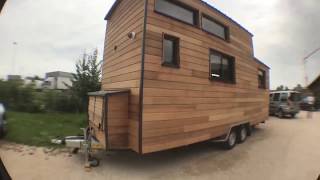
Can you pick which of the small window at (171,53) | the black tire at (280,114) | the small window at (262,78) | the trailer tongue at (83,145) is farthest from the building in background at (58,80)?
the black tire at (280,114)

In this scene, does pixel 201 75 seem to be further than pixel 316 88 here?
Yes

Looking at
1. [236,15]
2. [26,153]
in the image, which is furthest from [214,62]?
[26,153]

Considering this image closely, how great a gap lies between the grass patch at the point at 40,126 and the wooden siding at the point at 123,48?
115mm

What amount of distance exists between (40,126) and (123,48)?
10.1 inches

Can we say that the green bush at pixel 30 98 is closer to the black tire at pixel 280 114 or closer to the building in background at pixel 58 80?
the building in background at pixel 58 80

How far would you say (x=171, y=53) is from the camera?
0.71 m

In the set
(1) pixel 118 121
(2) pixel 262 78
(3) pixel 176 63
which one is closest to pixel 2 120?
(3) pixel 176 63

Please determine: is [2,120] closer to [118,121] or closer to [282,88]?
[118,121]

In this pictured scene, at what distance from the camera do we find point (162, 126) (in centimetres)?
123

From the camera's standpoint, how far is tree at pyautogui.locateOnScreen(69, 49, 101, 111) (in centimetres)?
64

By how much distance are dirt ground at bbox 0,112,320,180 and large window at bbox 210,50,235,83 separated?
0.17m

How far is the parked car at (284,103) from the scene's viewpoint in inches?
26.5

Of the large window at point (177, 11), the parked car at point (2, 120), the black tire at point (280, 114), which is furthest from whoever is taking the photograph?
the black tire at point (280, 114)

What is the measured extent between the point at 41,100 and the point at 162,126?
71 cm
